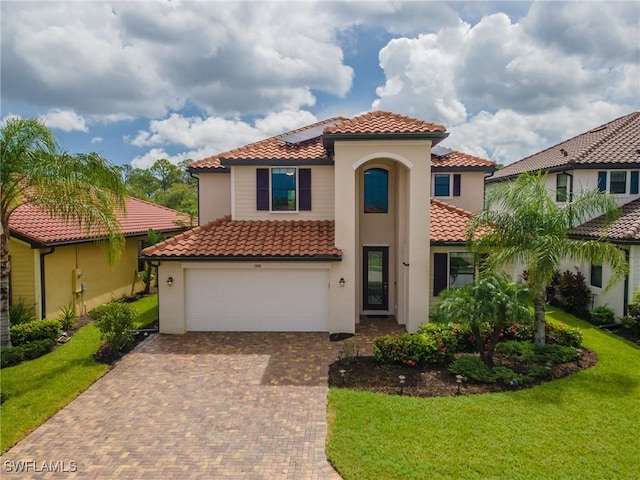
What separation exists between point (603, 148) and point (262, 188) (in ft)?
52.5

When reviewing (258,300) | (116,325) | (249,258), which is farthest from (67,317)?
(249,258)

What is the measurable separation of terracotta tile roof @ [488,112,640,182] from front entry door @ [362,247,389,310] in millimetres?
8379

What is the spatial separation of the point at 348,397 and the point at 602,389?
580 centimetres

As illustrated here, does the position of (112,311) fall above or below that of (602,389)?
above

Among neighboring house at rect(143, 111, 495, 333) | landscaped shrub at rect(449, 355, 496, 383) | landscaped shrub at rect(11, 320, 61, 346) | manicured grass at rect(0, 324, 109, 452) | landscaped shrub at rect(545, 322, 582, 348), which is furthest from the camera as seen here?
neighboring house at rect(143, 111, 495, 333)

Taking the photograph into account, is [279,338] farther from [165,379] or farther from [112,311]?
[112,311]

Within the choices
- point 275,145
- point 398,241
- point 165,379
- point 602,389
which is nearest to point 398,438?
point 602,389

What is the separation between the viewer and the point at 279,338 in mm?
13203

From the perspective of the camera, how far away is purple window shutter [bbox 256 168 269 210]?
1530cm

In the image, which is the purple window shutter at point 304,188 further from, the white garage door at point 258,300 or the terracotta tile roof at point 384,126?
the white garage door at point 258,300

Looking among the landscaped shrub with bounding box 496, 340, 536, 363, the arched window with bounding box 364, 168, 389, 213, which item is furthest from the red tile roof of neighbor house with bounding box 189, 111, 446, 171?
the landscaped shrub with bounding box 496, 340, 536, 363

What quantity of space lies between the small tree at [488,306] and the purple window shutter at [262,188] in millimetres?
7882

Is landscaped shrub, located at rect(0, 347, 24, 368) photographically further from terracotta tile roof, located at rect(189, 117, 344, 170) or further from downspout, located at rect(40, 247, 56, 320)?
terracotta tile roof, located at rect(189, 117, 344, 170)

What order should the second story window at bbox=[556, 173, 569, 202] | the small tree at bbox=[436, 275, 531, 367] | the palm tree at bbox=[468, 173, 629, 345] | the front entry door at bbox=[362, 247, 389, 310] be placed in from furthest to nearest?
the second story window at bbox=[556, 173, 569, 202] → the front entry door at bbox=[362, 247, 389, 310] → the palm tree at bbox=[468, 173, 629, 345] → the small tree at bbox=[436, 275, 531, 367]
